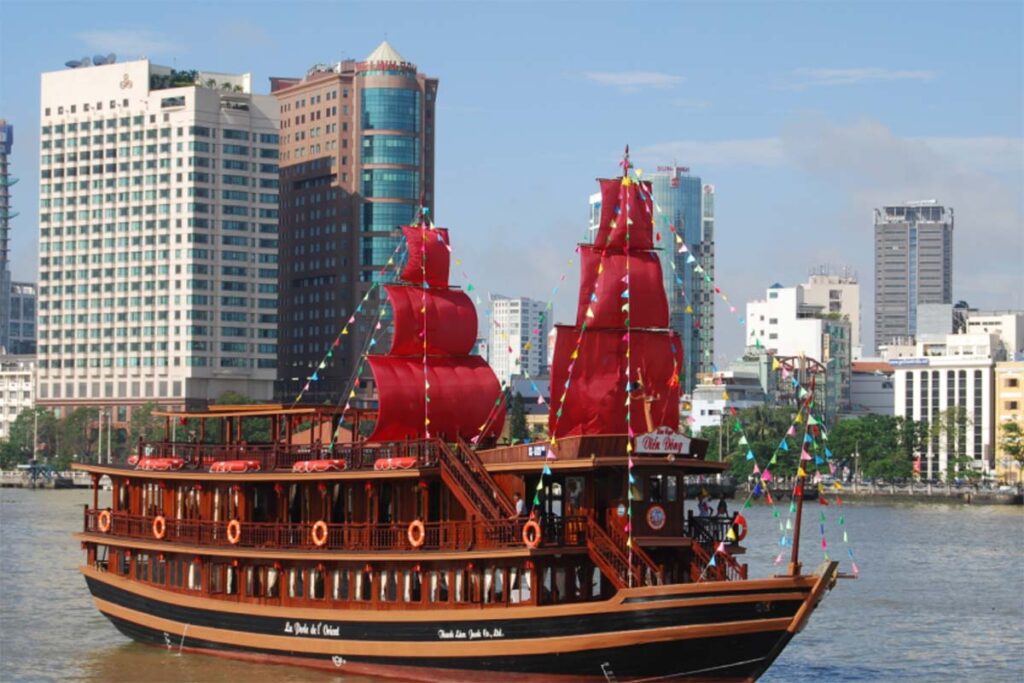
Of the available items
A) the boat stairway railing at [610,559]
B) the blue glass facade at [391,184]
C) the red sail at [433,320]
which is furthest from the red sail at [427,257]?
the blue glass facade at [391,184]

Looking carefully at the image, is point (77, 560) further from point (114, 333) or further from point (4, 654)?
point (114, 333)

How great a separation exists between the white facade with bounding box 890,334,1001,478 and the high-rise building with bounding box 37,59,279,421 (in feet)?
202

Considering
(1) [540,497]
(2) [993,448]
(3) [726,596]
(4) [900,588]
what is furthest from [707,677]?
(2) [993,448]

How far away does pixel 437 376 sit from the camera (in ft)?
144

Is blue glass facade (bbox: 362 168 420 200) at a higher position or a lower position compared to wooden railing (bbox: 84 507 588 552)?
higher

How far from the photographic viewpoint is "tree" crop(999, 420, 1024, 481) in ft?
484

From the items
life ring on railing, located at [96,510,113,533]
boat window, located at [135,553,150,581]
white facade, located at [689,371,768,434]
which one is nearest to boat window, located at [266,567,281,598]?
boat window, located at [135,553,150,581]

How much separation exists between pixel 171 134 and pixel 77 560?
91.5m

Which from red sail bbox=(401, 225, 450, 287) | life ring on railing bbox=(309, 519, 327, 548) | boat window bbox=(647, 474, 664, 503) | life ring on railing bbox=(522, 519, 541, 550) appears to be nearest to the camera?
life ring on railing bbox=(522, 519, 541, 550)

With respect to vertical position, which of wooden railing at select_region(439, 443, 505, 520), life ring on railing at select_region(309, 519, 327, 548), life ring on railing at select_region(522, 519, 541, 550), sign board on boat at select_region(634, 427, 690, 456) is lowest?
life ring on railing at select_region(309, 519, 327, 548)

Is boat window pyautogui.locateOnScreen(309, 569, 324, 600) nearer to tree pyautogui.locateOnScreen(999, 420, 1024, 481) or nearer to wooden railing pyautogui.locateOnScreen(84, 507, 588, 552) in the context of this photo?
wooden railing pyautogui.locateOnScreen(84, 507, 588, 552)

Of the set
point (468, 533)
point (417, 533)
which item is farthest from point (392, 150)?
point (468, 533)

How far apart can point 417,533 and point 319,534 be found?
2.90 m

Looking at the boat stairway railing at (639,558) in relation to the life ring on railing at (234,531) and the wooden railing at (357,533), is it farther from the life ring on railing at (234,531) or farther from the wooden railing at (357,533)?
the life ring on railing at (234,531)
